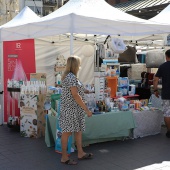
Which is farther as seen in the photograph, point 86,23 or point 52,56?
point 52,56

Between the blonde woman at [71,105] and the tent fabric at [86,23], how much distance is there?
3.97ft

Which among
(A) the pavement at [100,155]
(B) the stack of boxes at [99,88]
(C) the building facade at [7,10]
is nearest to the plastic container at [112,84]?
(B) the stack of boxes at [99,88]

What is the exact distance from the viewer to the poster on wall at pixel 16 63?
6.73 m

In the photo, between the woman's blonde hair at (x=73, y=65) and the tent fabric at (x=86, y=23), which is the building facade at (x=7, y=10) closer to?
the tent fabric at (x=86, y=23)

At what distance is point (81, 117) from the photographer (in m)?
4.36

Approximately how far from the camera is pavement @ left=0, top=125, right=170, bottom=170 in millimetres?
4367

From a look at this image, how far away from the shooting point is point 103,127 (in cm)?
528

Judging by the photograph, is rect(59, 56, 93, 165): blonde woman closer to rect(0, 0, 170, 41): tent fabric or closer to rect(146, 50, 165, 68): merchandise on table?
rect(0, 0, 170, 41): tent fabric

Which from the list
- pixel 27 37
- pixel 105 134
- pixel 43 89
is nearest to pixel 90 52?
pixel 27 37

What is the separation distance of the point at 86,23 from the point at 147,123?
2.29 meters

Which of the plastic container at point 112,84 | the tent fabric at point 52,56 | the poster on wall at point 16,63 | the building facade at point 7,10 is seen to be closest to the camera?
the plastic container at point 112,84

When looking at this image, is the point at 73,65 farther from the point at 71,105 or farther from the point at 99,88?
the point at 99,88

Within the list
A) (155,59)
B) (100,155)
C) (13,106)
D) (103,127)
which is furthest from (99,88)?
(155,59)

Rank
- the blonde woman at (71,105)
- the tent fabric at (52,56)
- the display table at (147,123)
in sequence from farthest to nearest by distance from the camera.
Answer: the tent fabric at (52,56) < the display table at (147,123) < the blonde woman at (71,105)
